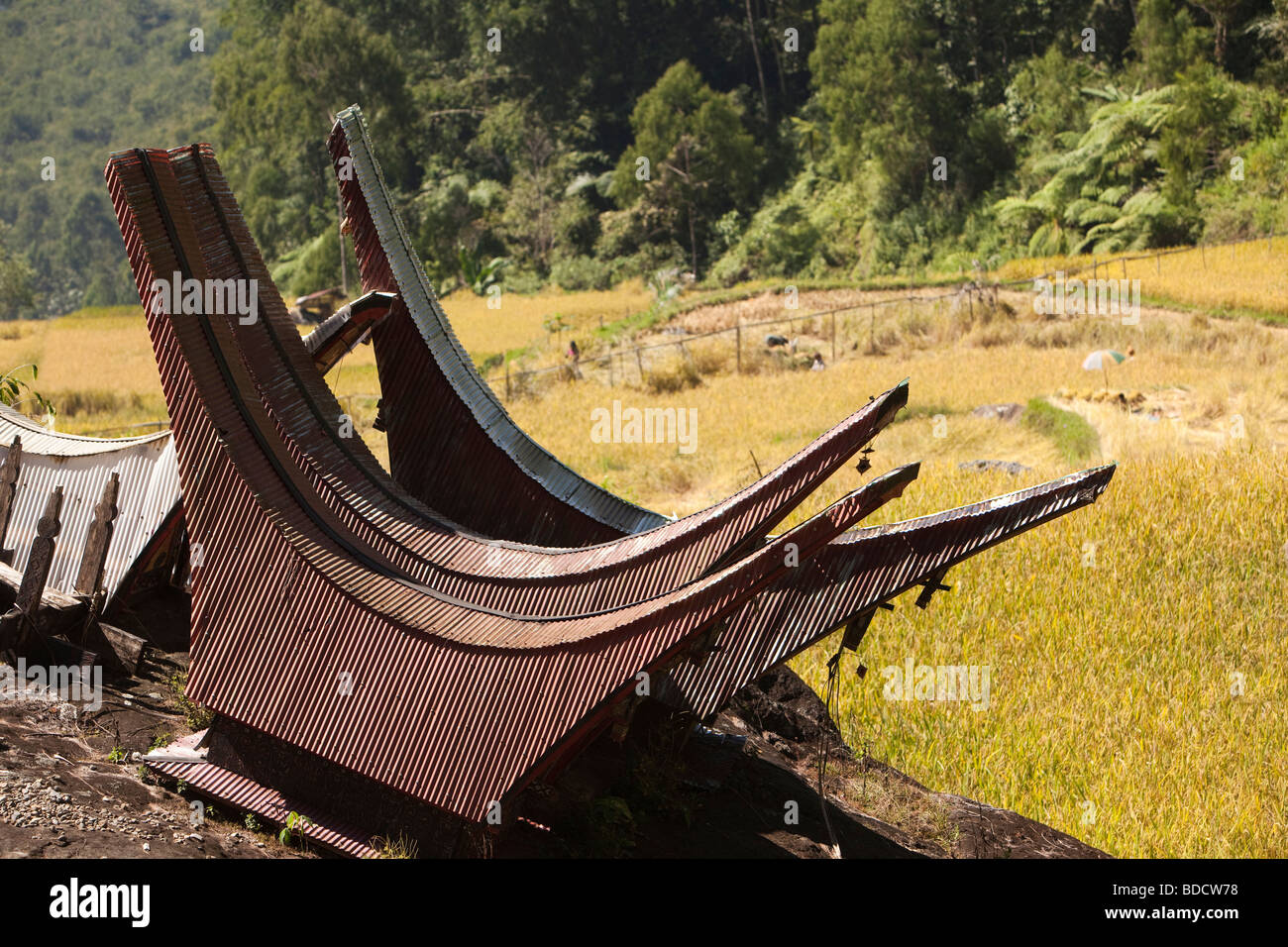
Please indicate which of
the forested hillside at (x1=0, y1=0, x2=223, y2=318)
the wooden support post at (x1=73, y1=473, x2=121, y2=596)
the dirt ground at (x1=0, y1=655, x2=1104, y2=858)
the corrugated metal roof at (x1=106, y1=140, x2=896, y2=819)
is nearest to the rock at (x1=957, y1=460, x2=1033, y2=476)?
the dirt ground at (x1=0, y1=655, x2=1104, y2=858)

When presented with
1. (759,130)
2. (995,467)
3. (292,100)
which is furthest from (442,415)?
(759,130)

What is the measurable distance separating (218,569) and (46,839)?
2.01 meters

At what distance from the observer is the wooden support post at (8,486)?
32.8ft

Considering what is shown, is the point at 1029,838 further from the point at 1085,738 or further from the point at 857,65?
the point at 857,65

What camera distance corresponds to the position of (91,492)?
10.3 meters

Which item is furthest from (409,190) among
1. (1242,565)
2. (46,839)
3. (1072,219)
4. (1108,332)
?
(46,839)

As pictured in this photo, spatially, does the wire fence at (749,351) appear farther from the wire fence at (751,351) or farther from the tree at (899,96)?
the tree at (899,96)

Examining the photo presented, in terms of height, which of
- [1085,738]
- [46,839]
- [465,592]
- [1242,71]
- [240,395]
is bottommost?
[1085,738]

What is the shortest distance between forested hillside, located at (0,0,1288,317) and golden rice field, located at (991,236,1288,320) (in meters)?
2.54

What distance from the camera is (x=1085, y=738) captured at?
35.3 ft

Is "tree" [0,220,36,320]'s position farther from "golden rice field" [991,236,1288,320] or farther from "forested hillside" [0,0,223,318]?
"golden rice field" [991,236,1288,320]

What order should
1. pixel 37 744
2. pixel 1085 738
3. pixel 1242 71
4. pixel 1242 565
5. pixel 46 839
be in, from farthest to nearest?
1. pixel 1242 71
2. pixel 1242 565
3. pixel 1085 738
4. pixel 37 744
5. pixel 46 839

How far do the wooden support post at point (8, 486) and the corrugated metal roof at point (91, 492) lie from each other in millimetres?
99

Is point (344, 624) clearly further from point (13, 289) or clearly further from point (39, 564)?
point (13, 289)
